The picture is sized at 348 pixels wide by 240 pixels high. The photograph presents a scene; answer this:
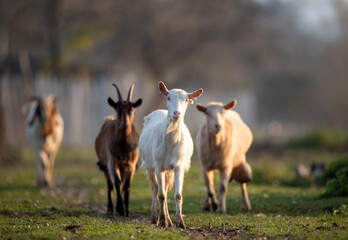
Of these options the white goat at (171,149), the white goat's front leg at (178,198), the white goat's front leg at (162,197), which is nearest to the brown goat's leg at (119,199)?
the white goat at (171,149)

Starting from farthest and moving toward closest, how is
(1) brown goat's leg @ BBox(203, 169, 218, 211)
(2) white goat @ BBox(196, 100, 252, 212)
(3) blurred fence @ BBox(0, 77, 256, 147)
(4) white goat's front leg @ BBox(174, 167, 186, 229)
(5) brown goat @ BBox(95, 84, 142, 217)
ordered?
(3) blurred fence @ BBox(0, 77, 256, 147), (1) brown goat's leg @ BBox(203, 169, 218, 211), (2) white goat @ BBox(196, 100, 252, 212), (5) brown goat @ BBox(95, 84, 142, 217), (4) white goat's front leg @ BBox(174, 167, 186, 229)

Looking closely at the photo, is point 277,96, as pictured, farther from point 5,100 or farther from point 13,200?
point 13,200

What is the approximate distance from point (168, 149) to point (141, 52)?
75.9 feet

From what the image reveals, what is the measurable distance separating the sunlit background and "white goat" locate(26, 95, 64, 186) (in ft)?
20.6

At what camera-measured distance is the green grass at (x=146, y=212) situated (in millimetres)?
7320

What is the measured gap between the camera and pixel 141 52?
3077 centimetres

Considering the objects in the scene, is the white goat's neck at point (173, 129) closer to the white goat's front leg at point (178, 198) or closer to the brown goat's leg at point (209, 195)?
the white goat's front leg at point (178, 198)

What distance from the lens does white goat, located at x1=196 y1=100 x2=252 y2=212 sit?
986cm

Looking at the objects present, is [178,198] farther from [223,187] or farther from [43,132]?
[43,132]

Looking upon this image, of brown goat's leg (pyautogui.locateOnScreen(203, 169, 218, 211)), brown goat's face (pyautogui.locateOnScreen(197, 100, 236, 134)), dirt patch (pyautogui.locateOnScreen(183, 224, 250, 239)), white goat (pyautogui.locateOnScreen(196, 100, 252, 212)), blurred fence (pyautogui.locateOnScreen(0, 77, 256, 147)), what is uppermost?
blurred fence (pyautogui.locateOnScreen(0, 77, 256, 147))

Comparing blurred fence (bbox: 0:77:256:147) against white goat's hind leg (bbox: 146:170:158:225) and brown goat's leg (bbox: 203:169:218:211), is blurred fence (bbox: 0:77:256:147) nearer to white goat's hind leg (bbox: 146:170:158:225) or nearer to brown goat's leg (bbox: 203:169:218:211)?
brown goat's leg (bbox: 203:169:218:211)

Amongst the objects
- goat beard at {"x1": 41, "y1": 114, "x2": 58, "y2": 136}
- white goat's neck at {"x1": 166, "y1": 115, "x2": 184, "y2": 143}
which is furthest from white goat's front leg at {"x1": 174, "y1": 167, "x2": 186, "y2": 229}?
goat beard at {"x1": 41, "y1": 114, "x2": 58, "y2": 136}

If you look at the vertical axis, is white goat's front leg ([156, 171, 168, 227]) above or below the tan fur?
below

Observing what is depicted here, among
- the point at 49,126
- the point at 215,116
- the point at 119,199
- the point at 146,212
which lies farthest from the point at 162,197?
the point at 49,126
